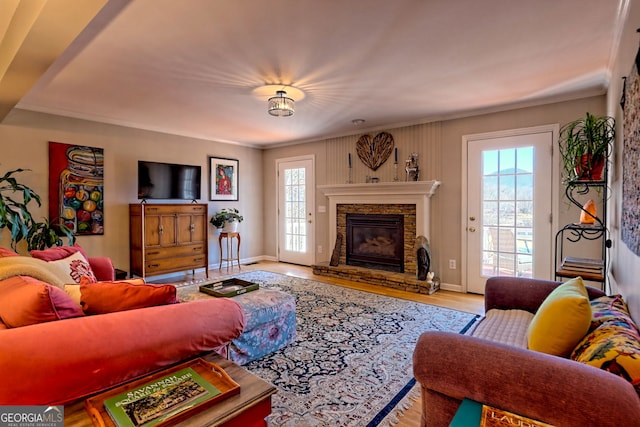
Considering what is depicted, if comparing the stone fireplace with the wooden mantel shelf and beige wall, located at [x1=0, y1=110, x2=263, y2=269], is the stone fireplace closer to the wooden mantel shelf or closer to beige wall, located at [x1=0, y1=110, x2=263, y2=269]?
the wooden mantel shelf

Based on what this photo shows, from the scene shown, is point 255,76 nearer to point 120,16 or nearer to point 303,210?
point 120,16

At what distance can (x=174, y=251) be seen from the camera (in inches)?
187

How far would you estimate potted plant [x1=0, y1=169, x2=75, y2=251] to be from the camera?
3.30 meters

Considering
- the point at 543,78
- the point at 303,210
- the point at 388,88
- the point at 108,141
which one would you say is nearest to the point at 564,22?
the point at 543,78

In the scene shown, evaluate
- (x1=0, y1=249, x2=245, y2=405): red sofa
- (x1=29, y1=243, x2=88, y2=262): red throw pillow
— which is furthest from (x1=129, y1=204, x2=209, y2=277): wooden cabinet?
(x1=0, y1=249, x2=245, y2=405): red sofa

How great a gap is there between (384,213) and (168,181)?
3.38 meters

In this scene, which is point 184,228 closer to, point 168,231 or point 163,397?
point 168,231

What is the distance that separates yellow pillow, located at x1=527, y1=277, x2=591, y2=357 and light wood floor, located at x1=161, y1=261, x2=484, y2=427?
801 millimetres

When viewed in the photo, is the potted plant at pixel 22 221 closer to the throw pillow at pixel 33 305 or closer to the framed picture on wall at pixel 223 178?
the framed picture on wall at pixel 223 178

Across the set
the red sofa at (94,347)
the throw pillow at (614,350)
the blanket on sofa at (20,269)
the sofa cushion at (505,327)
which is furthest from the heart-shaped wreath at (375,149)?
the blanket on sofa at (20,269)

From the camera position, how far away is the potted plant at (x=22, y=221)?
10.8 ft

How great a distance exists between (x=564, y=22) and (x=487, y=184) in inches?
87.2

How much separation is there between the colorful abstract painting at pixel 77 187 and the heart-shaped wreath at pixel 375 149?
3805 millimetres

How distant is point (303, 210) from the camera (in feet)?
20.1
